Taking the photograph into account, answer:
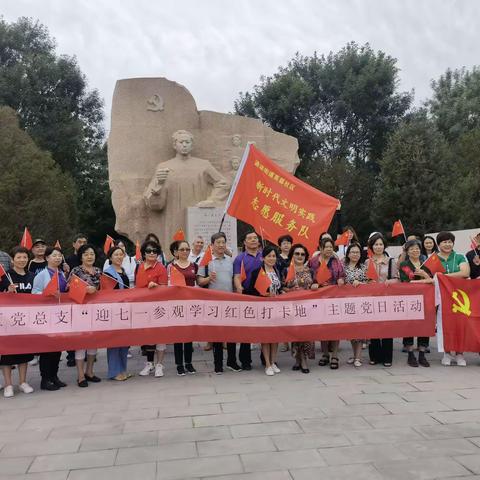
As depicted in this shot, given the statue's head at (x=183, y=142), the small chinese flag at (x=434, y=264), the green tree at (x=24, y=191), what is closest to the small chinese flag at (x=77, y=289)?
the small chinese flag at (x=434, y=264)

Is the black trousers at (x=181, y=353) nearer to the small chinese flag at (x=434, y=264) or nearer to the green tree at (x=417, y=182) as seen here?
the small chinese flag at (x=434, y=264)

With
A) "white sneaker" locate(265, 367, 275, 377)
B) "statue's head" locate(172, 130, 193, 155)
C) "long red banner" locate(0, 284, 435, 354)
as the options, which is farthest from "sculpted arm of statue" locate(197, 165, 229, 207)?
"white sneaker" locate(265, 367, 275, 377)

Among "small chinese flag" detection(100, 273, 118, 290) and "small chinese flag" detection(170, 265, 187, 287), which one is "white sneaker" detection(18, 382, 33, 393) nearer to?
"small chinese flag" detection(100, 273, 118, 290)

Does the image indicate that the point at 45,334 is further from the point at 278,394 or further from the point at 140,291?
the point at 278,394

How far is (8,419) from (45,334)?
3.70 ft

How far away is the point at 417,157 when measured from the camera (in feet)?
68.2

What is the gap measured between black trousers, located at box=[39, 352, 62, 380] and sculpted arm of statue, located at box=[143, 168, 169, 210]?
16.7 ft

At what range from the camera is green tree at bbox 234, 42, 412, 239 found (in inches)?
1134

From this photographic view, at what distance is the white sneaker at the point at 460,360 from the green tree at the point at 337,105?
72.4ft

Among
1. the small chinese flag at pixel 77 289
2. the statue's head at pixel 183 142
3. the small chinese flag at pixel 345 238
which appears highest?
the statue's head at pixel 183 142

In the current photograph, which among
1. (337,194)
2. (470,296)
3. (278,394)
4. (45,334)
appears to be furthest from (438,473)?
(337,194)

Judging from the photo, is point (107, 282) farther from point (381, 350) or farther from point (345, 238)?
point (345, 238)

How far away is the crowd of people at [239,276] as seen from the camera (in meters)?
5.75

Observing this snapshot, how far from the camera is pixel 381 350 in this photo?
619 cm
